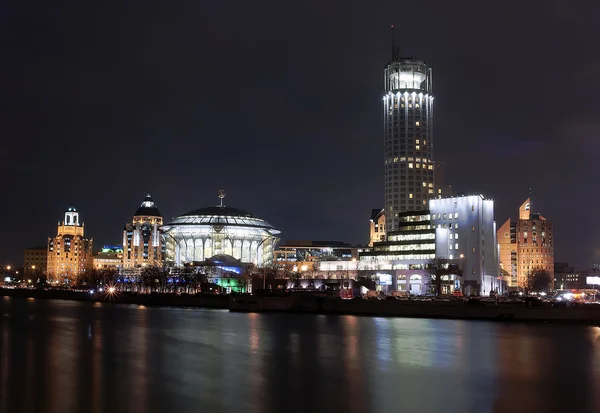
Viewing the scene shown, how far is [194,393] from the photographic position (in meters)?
34.1

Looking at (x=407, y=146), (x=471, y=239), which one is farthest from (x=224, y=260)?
(x=471, y=239)

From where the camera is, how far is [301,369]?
139 ft

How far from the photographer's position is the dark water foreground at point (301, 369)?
31875 millimetres

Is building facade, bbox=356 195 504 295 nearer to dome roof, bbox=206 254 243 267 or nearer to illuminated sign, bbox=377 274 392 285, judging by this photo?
illuminated sign, bbox=377 274 392 285

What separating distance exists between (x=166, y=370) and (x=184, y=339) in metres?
18.5

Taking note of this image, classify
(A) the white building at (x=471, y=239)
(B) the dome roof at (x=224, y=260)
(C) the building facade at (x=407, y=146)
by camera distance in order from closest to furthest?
1. (A) the white building at (x=471, y=239)
2. (C) the building facade at (x=407, y=146)
3. (B) the dome roof at (x=224, y=260)

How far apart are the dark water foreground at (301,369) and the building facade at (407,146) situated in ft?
394

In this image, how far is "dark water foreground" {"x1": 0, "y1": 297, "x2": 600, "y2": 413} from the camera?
105 feet

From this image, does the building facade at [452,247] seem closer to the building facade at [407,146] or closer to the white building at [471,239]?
the white building at [471,239]

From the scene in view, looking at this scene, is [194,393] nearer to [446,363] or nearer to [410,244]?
[446,363]

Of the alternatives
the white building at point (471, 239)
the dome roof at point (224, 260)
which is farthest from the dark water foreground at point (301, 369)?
the dome roof at point (224, 260)

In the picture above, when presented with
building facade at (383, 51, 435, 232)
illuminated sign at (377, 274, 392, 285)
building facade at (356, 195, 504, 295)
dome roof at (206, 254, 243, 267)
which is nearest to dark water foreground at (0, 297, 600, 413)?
building facade at (356, 195, 504, 295)

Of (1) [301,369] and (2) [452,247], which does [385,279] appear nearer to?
(2) [452,247]

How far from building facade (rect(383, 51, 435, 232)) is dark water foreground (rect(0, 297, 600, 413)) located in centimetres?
12013
